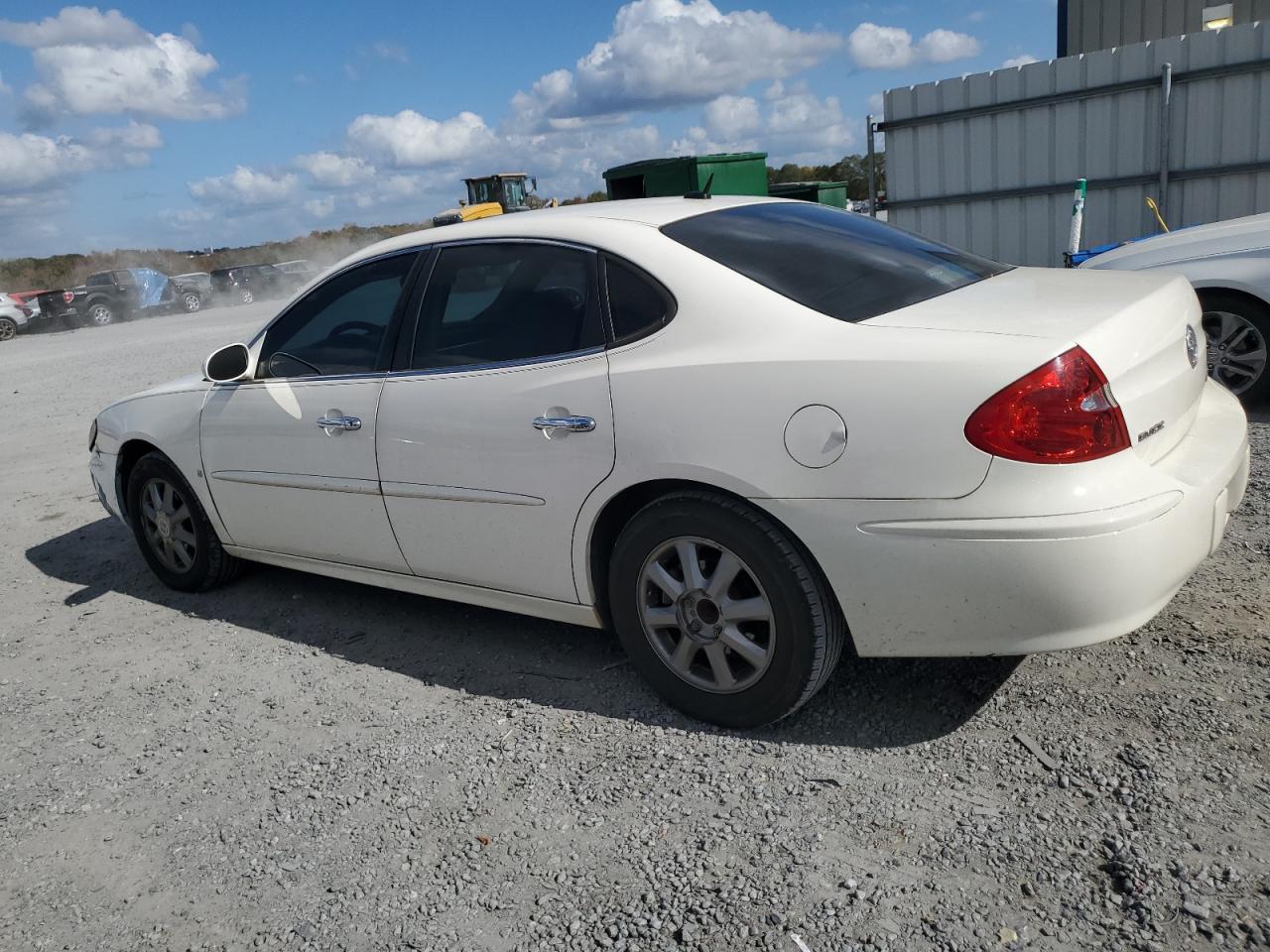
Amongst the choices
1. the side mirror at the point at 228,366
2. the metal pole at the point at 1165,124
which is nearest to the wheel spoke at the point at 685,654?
the side mirror at the point at 228,366

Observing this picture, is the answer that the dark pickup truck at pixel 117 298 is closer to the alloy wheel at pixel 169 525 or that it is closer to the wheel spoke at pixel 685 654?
the alloy wheel at pixel 169 525

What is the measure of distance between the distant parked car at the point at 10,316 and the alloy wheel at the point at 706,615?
108ft

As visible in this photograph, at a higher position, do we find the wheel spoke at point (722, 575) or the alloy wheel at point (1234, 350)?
the wheel spoke at point (722, 575)

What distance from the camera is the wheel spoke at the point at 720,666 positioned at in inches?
124

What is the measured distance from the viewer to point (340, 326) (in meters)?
4.21

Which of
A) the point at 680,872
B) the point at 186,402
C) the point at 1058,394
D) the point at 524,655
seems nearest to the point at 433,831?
the point at 680,872

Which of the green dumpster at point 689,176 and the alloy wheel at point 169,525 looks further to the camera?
the green dumpster at point 689,176

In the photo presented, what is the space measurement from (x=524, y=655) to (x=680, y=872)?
1526 mm

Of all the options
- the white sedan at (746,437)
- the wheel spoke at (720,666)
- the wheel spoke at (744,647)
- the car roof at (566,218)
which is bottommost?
the wheel spoke at (720,666)

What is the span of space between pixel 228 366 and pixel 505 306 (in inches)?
58.1

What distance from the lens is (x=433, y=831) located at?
2898mm

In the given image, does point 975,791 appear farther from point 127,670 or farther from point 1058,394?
point 127,670

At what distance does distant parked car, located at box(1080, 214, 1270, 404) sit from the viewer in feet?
18.8

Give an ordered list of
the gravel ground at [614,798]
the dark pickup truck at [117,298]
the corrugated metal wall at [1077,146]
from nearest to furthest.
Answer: the gravel ground at [614,798] → the corrugated metal wall at [1077,146] → the dark pickup truck at [117,298]
